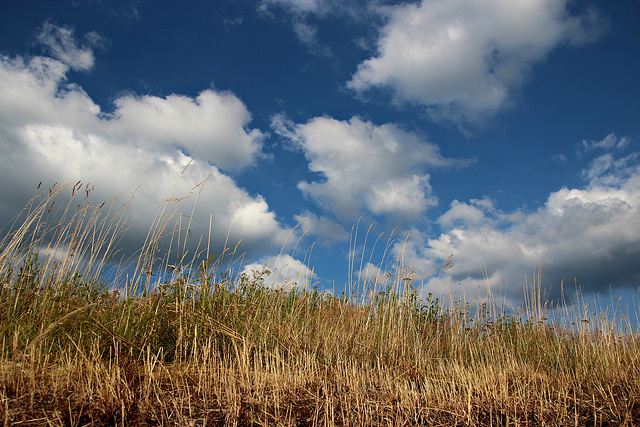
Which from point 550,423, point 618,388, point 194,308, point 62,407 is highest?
point 194,308

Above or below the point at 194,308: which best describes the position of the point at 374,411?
below

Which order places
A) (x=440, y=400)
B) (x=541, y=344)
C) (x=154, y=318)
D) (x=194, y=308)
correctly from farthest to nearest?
(x=541, y=344) < (x=194, y=308) < (x=154, y=318) < (x=440, y=400)

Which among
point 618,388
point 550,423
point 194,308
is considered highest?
point 194,308

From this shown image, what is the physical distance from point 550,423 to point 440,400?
2.56 ft

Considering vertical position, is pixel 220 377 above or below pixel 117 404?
above

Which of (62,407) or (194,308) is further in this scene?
(194,308)

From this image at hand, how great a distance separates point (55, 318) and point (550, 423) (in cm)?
423

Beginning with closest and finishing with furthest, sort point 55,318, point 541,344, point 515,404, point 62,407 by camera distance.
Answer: point 62,407, point 515,404, point 55,318, point 541,344

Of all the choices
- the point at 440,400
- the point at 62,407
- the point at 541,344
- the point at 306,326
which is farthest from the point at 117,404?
the point at 541,344

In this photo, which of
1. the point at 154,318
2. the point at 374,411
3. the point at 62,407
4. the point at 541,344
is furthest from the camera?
the point at 541,344

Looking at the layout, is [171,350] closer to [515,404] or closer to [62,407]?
[62,407]

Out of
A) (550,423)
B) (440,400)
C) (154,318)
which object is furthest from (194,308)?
(550,423)

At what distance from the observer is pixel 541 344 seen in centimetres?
612

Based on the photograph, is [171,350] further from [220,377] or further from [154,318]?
[220,377]
